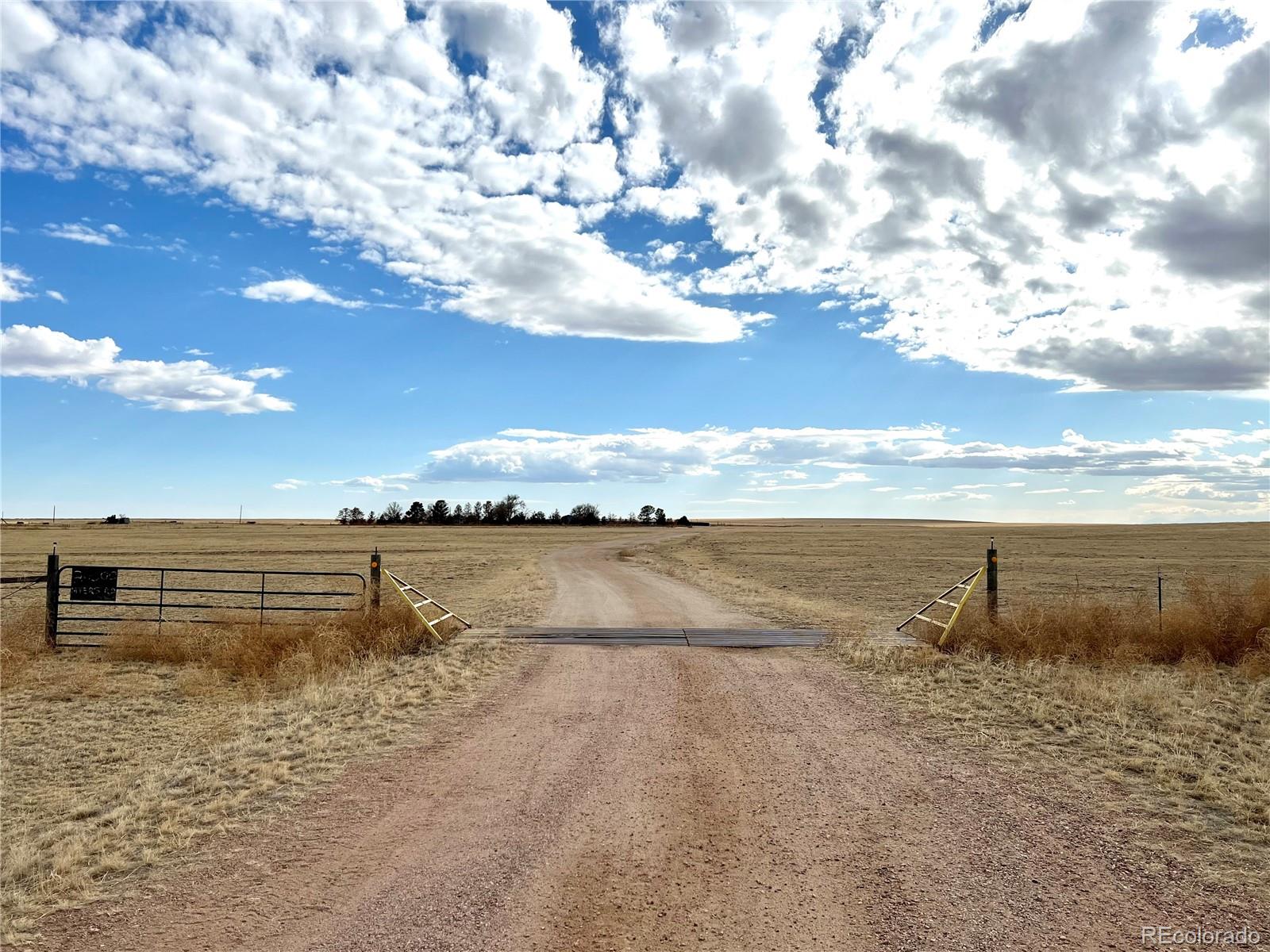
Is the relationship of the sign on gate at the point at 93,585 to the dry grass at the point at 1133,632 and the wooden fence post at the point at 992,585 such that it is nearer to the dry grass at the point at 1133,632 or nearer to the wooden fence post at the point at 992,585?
the dry grass at the point at 1133,632

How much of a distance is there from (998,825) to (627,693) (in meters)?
5.11

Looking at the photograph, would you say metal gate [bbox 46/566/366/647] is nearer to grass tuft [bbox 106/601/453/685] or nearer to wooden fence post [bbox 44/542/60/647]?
wooden fence post [bbox 44/542/60/647]

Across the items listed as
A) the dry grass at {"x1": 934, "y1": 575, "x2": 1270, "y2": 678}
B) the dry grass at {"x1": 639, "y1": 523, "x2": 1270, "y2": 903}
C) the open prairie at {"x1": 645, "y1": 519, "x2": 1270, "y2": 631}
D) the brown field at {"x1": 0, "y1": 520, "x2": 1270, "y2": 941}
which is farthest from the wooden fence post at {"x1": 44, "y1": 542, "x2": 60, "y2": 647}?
the dry grass at {"x1": 934, "y1": 575, "x2": 1270, "y2": 678}

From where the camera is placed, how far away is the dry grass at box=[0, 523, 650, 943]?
5645 mm

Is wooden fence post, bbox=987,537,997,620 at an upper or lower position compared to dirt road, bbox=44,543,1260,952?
upper

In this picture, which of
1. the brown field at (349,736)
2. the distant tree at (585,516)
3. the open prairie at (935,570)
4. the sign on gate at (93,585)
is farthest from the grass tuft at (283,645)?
the distant tree at (585,516)

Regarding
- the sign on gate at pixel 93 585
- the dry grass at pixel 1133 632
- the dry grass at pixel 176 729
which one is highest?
the sign on gate at pixel 93 585

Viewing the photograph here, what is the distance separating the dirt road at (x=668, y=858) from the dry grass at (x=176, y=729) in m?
0.53

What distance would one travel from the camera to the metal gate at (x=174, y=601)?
15.1 metres

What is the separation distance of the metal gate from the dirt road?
7.46 metres

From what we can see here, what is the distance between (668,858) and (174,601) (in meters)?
23.6

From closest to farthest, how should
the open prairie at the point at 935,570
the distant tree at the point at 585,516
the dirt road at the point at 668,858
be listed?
the dirt road at the point at 668,858 → the open prairie at the point at 935,570 → the distant tree at the point at 585,516

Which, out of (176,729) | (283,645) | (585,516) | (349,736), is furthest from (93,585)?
(585,516)

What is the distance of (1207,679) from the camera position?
11.6 m
